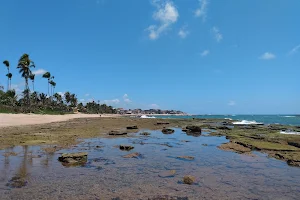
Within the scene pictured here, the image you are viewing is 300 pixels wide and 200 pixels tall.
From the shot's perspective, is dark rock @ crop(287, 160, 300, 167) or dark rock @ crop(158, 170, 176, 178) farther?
dark rock @ crop(287, 160, 300, 167)

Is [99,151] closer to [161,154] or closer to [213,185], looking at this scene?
[161,154]

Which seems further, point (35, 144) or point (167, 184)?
point (35, 144)

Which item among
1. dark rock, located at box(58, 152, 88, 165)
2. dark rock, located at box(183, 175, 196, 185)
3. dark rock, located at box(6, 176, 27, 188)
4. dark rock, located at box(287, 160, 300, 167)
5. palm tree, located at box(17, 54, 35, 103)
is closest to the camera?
dark rock, located at box(6, 176, 27, 188)

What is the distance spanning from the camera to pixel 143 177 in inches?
491

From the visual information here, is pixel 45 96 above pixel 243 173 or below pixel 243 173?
above

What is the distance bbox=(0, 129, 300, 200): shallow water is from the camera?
995 centimetres

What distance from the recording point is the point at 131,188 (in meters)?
10.6

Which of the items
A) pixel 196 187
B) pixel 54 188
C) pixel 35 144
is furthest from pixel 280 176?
pixel 35 144

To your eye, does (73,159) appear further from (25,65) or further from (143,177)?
(25,65)

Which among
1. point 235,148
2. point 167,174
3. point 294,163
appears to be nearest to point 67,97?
point 235,148

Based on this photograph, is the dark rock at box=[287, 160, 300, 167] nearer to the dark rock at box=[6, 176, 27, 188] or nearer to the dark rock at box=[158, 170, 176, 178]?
the dark rock at box=[158, 170, 176, 178]

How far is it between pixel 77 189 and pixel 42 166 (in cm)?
471

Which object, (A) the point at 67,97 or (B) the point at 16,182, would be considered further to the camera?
(A) the point at 67,97

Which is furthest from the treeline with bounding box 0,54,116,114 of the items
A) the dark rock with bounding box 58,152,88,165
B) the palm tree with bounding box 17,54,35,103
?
the dark rock with bounding box 58,152,88,165
